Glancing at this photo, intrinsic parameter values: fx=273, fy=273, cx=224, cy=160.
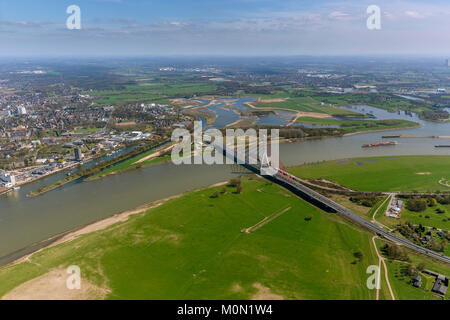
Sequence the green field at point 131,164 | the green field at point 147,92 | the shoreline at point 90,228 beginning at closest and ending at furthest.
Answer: the shoreline at point 90,228
the green field at point 131,164
the green field at point 147,92

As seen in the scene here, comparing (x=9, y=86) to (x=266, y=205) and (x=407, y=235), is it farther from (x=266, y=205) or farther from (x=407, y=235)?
(x=407, y=235)

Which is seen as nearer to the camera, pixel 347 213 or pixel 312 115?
pixel 347 213

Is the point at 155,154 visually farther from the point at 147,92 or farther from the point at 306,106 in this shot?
the point at 147,92

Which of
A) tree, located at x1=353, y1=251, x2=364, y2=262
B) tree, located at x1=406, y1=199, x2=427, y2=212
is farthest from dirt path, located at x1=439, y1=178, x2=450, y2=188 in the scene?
tree, located at x1=353, y1=251, x2=364, y2=262

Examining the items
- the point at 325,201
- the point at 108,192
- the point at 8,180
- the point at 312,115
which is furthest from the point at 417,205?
the point at 312,115

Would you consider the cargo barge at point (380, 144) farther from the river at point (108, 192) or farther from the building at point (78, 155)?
the building at point (78, 155)

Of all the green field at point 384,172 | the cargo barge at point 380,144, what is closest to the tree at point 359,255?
the green field at point 384,172

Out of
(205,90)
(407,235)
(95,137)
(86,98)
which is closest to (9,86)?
(86,98)
